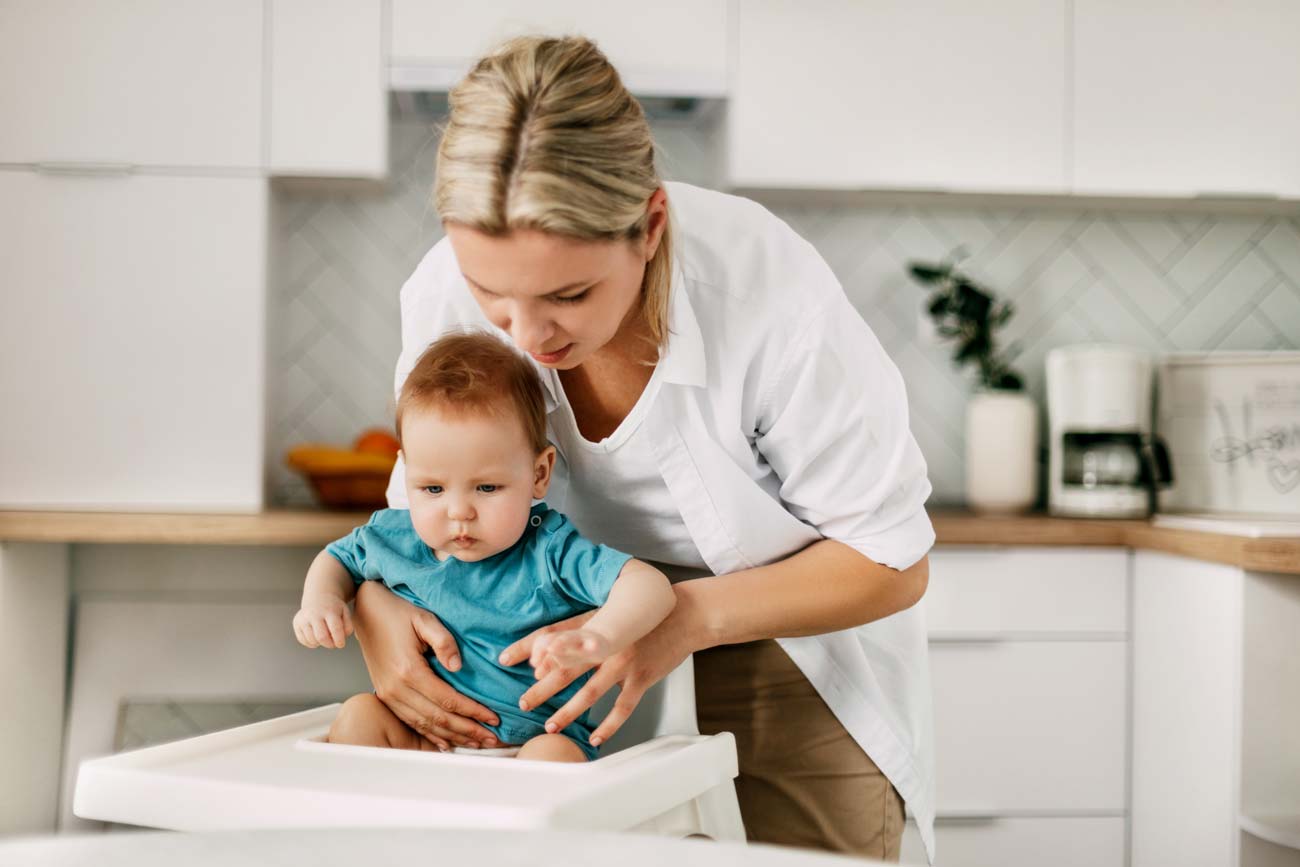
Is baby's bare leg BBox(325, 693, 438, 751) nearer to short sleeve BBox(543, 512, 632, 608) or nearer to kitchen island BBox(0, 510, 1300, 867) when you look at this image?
short sleeve BBox(543, 512, 632, 608)

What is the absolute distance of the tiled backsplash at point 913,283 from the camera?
8.31 ft

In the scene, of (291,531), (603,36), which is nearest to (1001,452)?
(603,36)

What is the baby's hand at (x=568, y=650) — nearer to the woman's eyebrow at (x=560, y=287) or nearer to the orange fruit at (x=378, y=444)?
the woman's eyebrow at (x=560, y=287)

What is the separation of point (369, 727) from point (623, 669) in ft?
0.74

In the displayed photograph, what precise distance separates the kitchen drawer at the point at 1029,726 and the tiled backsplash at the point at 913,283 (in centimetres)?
59

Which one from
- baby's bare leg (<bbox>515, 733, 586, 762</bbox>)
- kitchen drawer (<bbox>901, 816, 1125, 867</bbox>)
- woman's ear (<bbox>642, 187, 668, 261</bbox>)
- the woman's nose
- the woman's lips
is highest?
woman's ear (<bbox>642, 187, 668, 261</bbox>)

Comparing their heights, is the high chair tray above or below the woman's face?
below

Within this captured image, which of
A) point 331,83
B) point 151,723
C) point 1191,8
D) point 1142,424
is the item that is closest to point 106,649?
point 151,723

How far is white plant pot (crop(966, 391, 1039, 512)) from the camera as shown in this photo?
2.42 metres

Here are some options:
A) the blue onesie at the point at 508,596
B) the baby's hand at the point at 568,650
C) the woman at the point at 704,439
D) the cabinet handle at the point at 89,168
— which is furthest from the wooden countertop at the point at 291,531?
the baby's hand at the point at 568,650

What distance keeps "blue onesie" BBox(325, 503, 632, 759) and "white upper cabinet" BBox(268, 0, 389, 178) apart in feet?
4.33

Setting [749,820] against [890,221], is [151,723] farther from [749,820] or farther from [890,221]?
[890,221]

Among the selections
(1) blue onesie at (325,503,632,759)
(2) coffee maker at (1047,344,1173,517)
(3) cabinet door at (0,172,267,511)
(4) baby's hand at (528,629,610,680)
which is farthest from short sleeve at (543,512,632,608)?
(2) coffee maker at (1047,344,1173,517)

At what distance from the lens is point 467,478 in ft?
3.53
